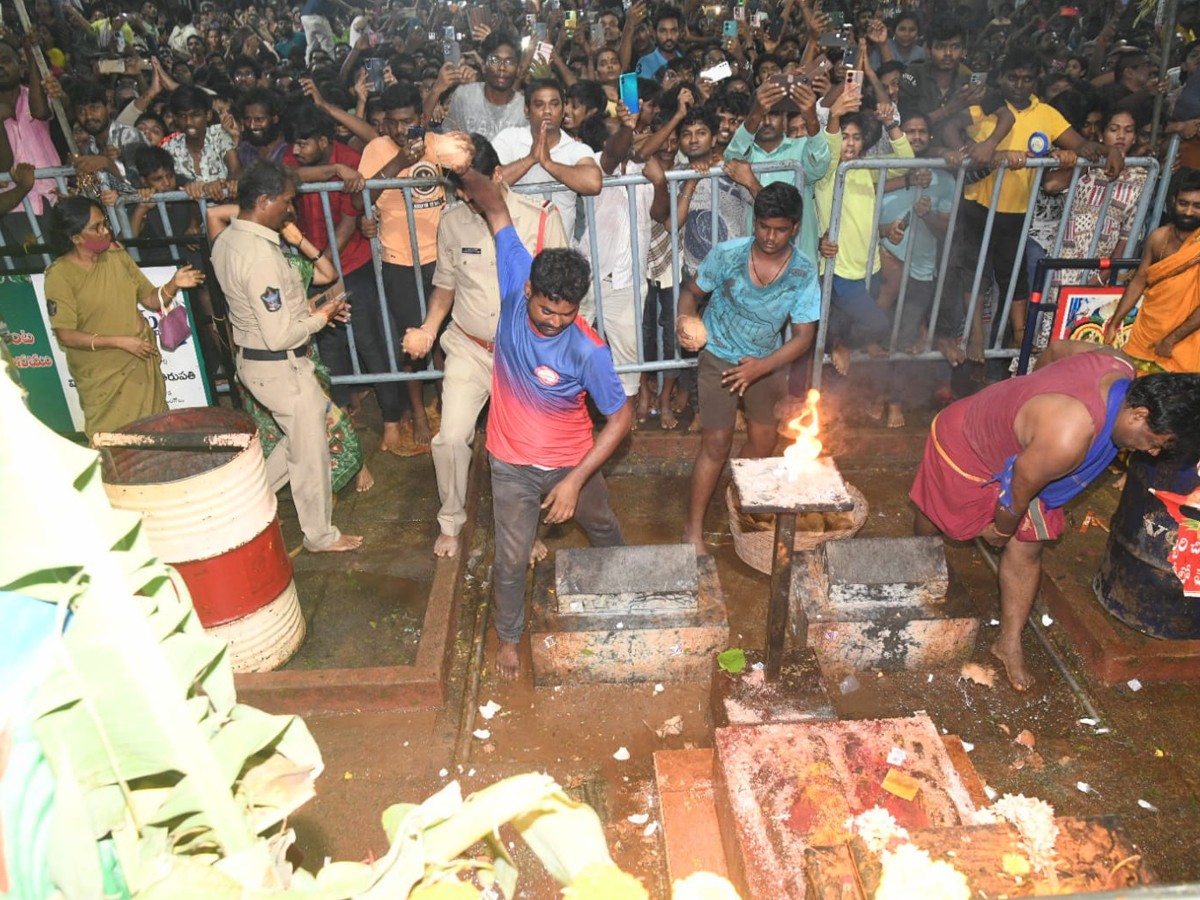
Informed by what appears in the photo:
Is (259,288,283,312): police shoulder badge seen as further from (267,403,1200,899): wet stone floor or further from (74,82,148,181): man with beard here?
(74,82,148,181): man with beard

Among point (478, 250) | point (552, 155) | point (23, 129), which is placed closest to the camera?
point (478, 250)

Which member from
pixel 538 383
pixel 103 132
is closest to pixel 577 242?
pixel 538 383

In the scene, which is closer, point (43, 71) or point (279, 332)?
point (279, 332)

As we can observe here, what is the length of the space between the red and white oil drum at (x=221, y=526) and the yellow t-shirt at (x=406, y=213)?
2.03 m

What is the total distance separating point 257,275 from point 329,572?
6.27 ft

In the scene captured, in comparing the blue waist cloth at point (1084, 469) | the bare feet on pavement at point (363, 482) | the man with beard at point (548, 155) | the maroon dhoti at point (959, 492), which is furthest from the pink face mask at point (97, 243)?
the blue waist cloth at point (1084, 469)

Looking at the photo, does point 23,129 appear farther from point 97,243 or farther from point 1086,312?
point 1086,312

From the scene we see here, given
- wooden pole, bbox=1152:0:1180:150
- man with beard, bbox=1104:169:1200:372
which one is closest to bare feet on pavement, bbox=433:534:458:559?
man with beard, bbox=1104:169:1200:372

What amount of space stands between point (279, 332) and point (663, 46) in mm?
8531

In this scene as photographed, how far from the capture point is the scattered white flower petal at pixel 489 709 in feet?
14.2

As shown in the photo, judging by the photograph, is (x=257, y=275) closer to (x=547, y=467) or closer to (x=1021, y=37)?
(x=547, y=467)

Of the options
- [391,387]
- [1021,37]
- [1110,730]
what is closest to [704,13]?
[1021,37]

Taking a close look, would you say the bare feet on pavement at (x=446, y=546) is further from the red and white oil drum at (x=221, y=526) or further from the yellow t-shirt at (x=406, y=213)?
the yellow t-shirt at (x=406, y=213)

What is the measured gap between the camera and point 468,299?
495 cm
